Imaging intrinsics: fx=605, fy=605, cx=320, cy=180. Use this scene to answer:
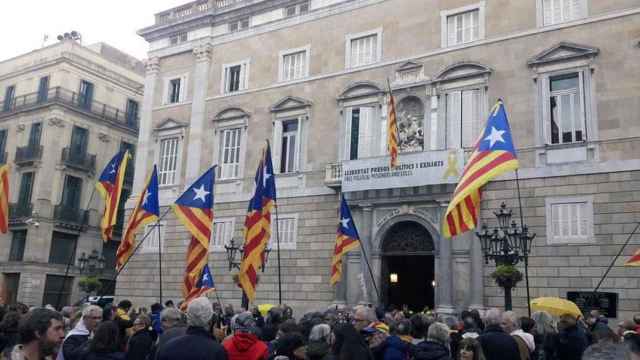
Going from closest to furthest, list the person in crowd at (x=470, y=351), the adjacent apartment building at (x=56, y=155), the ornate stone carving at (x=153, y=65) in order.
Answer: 1. the person in crowd at (x=470, y=351)
2. the ornate stone carving at (x=153, y=65)
3. the adjacent apartment building at (x=56, y=155)

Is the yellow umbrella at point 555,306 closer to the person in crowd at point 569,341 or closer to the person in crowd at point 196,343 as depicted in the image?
the person in crowd at point 569,341

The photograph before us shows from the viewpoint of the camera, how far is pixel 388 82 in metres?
23.0

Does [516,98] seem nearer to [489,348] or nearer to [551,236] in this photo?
[551,236]

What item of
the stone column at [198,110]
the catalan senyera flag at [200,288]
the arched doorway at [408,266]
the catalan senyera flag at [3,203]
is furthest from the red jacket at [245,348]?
the stone column at [198,110]

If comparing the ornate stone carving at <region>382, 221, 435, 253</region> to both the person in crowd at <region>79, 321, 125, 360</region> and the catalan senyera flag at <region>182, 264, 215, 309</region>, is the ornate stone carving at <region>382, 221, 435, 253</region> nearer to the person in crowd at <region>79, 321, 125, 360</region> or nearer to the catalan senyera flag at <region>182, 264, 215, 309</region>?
the catalan senyera flag at <region>182, 264, 215, 309</region>

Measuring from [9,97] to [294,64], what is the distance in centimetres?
2489

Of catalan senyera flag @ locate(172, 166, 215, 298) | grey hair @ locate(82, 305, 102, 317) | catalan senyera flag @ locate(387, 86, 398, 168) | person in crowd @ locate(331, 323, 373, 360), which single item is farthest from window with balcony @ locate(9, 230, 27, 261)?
person in crowd @ locate(331, 323, 373, 360)

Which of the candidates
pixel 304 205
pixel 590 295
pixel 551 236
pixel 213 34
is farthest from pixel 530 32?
pixel 213 34

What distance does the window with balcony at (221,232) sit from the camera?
26266 mm

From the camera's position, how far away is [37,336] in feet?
15.0

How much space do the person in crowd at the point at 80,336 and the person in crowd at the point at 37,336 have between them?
A: 4.92ft

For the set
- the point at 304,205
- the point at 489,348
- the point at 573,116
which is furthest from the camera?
the point at 304,205

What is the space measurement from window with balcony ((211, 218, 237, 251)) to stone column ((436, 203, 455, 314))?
961 centimetres

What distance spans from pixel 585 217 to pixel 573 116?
3.36 meters
